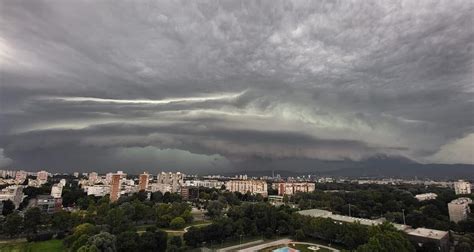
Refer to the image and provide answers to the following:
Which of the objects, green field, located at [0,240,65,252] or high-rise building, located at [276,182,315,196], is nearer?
green field, located at [0,240,65,252]

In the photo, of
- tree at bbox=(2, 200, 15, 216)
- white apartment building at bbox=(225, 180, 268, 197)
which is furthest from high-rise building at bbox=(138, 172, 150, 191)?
tree at bbox=(2, 200, 15, 216)

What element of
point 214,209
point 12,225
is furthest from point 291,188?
point 12,225

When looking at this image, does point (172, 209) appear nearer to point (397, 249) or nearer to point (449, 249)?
point (397, 249)

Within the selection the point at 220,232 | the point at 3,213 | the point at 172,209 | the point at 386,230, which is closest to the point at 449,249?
the point at 386,230

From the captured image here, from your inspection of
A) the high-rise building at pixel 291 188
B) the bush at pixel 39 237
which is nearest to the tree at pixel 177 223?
the bush at pixel 39 237

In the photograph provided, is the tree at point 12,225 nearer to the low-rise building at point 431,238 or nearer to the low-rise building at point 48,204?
the low-rise building at point 48,204

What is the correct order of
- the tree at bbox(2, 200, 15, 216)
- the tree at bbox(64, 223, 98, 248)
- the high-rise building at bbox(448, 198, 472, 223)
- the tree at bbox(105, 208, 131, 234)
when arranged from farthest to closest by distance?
the tree at bbox(2, 200, 15, 216) < the high-rise building at bbox(448, 198, 472, 223) < the tree at bbox(105, 208, 131, 234) < the tree at bbox(64, 223, 98, 248)

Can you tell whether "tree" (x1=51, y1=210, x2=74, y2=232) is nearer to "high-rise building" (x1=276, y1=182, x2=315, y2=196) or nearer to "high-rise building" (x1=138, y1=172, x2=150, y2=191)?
"high-rise building" (x1=138, y1=172, x2=150, y2=191)

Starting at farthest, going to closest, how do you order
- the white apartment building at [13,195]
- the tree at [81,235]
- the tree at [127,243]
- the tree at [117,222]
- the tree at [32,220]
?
the white apartment building at [13,195] < the tree at [32,220] < the tree at [117,222] < the tree at [81,235] < the tree at [127,243]
